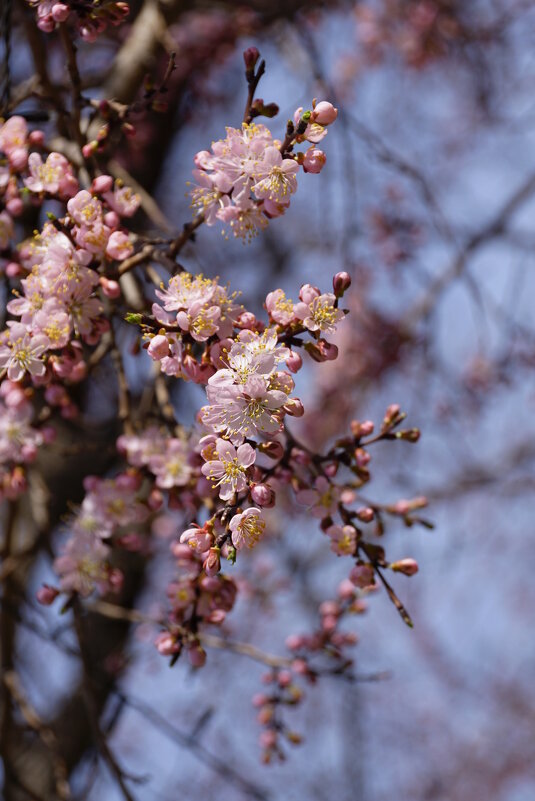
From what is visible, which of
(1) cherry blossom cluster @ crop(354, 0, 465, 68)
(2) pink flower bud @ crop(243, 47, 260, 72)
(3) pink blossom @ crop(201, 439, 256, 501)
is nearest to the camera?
(3) pink blossom @ crop(201, 439, 256, 501)

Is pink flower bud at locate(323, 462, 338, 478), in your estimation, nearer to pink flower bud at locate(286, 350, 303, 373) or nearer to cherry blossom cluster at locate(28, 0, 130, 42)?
pink flower bud at locate(286, 350, 303, 373)

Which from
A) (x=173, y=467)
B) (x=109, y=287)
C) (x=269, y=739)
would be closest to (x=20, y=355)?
(x=109, y=287)

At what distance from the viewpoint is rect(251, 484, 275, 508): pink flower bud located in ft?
4.01

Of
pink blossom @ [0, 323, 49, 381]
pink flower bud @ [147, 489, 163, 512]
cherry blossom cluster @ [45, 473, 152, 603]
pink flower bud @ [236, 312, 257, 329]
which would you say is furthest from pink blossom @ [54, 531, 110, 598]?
pink flower bud @ [236, 312, 257, 329]

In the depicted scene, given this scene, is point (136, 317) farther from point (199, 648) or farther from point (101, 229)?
point (199, 648)

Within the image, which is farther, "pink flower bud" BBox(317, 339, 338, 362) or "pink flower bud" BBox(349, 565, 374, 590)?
"pink flower bud" BBox(349, 565, 374, 590)

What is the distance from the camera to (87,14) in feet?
5.06

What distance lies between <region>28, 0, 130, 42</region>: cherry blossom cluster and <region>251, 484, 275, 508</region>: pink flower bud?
1.02 meters

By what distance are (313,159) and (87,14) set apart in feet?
2.06

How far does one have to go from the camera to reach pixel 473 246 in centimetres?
394

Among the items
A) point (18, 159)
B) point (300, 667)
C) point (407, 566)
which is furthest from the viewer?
point (300, 667)

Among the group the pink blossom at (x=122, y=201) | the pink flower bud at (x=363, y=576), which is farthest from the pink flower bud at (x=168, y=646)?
the pink blossom at (x=122, y=201)

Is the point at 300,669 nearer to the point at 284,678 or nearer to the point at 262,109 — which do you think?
the point at 284,678

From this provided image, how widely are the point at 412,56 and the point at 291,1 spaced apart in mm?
2323
